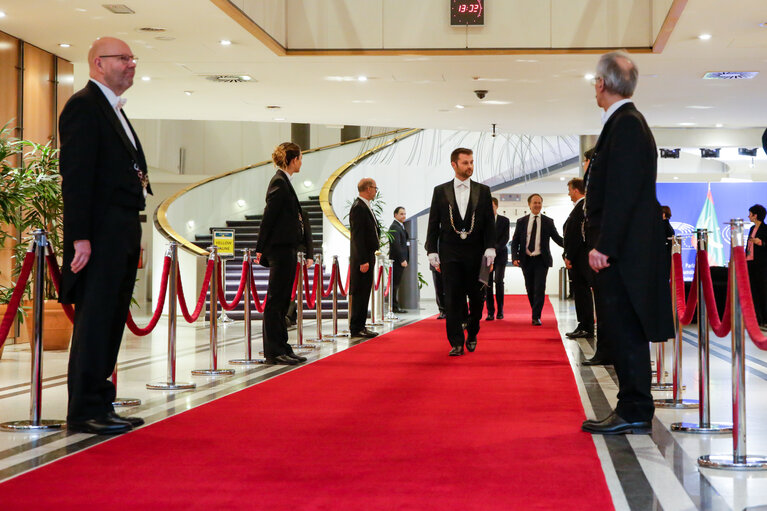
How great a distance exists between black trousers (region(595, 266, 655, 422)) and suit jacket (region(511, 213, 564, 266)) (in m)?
6.85

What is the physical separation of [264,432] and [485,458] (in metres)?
1.03

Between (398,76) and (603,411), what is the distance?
258 inches

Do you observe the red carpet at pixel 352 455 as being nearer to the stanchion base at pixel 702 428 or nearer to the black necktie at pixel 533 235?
the stanchion base at pixel 702 428

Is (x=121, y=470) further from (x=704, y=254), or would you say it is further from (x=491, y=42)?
(x=491, y=42)

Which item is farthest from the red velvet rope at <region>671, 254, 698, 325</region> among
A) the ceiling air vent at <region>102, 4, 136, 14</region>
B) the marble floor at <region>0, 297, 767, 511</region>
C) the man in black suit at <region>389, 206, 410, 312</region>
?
the man in black suit at <region>389, 206, 410, 312</region>

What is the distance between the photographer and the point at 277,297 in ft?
21.8

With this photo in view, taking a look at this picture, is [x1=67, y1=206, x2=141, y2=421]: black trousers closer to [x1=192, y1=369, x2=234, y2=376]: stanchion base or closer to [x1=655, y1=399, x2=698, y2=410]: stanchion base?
[x1=192, y1=369, x2=234, y2=376]: stanchion base

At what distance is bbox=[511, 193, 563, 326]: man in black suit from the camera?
10.8 meters

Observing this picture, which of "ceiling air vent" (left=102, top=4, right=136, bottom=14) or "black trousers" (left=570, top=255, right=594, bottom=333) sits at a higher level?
"ceiling air vent" (left=102, top=4, right=136, bottom=14)

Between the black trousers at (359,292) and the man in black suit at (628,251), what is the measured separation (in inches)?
214

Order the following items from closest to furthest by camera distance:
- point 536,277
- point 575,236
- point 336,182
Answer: point 575,236
point 536,277
point 336,182

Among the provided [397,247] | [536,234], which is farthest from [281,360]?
[397,247]

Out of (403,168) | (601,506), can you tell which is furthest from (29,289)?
(403,168)

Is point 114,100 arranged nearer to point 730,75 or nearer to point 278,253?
point 278,253
